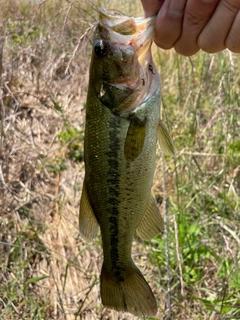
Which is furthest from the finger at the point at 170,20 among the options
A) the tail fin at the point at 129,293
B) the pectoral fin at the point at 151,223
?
the tail fin at the point at 129,293

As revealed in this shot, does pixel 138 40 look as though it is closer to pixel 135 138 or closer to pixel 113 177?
pixel 135 138

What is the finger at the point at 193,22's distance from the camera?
1.43 m

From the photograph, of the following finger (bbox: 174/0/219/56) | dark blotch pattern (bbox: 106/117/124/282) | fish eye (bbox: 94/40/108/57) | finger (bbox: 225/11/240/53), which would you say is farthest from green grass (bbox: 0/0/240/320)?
finger (bbox: 225/11/240/53)

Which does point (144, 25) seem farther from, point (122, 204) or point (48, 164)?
point (48, 164)

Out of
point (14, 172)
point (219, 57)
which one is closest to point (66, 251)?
point (14, 172)

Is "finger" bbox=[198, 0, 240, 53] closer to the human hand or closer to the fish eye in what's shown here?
the human hand

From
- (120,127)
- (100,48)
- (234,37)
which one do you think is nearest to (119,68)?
(100,48)

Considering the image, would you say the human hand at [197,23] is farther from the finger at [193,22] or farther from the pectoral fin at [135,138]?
the pectoral fin at [135,138]

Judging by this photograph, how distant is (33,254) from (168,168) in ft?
4.25

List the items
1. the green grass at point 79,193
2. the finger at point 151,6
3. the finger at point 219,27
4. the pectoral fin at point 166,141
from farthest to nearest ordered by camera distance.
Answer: the green grass at point 79,193, the pectoral fin at point 166,141, the finger at point 151,6, the finger at point 219,27

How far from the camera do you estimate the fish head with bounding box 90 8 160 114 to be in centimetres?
155

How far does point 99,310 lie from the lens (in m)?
2.63

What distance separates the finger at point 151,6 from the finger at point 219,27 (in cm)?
20

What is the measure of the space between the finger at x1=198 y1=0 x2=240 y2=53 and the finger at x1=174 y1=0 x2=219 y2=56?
2cm
